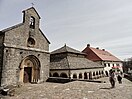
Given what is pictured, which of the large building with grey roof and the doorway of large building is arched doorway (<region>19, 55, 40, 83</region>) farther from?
the large building with grey roof

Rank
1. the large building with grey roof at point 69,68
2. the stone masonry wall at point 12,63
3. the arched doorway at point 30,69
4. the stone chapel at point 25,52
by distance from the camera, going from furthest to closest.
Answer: the large building with grey roof at point 69,68
the arched doorway at point 30,69
the stone chapel at point 25,52
the stone masonry wall at point 12,63

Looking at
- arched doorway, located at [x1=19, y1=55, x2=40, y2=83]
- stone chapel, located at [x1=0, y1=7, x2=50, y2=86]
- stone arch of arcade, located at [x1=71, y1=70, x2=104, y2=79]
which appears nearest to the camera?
stone chapel, located at [x1=0, y1=7, x2=50, y2=86]

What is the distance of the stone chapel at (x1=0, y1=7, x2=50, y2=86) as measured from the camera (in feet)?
53.0

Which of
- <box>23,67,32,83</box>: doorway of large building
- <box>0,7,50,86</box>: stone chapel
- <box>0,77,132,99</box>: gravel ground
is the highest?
<box>0,7,50,86</box>: stone chapel

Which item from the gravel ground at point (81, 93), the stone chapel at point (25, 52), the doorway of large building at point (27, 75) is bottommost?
the gravel ground at point (81, 93)

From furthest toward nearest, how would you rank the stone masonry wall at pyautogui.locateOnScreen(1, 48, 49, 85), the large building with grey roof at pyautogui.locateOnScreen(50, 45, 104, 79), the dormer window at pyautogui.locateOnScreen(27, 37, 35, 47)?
the large building with grey roof at pyautogui.locateOnScreen(50, 45, 104, 79) < the dormer window at pyautogui.locateOnScreen(27, 37, 35, 47) < the stone masonry wall at pyautogui.locateOnScreen(1, 48, 49, 85)

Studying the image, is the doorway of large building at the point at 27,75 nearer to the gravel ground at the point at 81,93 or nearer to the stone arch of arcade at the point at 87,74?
the gravel ground at the point at 81,93

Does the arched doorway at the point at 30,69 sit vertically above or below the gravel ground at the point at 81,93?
above

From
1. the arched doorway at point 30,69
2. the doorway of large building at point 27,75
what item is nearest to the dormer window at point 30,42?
the arched doorway at point 30,69

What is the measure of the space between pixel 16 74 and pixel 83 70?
1425 cm

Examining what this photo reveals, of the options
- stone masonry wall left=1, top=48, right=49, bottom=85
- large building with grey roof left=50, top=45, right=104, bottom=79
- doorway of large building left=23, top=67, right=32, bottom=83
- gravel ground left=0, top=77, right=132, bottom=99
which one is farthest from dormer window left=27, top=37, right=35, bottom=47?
gravel ground left=0, top=77, right=132, bottom=99

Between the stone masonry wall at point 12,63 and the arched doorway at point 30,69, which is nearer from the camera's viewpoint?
the stone masonry wall at point 12,63

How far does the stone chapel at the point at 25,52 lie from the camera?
16141 millimetres

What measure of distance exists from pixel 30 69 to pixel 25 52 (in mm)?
3096
